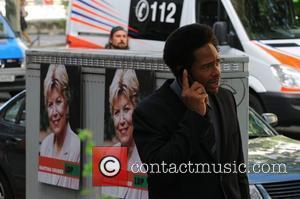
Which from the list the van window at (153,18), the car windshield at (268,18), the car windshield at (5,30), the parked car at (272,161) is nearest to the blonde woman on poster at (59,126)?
the parked car at (272,161)

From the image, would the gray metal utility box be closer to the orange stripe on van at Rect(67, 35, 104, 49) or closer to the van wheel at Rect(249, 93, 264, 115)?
the van wheel at Rect(249, 93, 264, 115)

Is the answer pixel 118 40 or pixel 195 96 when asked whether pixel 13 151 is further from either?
pixel 195 96

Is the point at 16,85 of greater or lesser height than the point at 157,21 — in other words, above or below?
below

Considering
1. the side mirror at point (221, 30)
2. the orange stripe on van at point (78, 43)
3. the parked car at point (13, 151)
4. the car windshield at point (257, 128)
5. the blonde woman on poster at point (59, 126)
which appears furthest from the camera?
the orange stripe on van at point (78, 43)

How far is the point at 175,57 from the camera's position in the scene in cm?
319

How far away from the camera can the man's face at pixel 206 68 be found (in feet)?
10.4

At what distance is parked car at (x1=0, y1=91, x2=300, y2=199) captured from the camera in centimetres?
554

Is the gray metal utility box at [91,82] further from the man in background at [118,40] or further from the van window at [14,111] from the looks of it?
the man in background at [118,40]

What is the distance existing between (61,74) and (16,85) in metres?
11.5

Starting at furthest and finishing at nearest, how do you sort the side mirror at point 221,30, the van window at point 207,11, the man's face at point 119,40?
the van window at point 207,11
the side mirror at point 221,30
the man's face at point 119,40

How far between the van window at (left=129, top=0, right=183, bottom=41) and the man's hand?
921 centimetres

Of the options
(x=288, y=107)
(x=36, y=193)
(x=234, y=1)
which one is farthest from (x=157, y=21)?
(x=36, y=193)

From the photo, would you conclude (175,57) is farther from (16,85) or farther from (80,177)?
(16,85)

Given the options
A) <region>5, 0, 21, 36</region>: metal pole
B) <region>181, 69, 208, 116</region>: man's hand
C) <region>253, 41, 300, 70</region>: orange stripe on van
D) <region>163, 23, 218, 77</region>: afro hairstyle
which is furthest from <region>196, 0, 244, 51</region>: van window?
<region>5, 0, 21, 36</region>: metal pole
